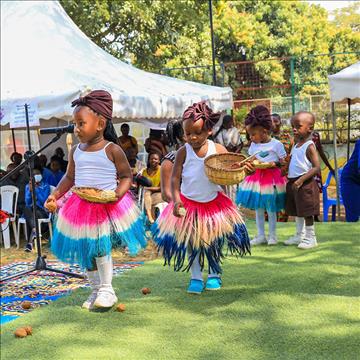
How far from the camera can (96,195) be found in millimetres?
4188

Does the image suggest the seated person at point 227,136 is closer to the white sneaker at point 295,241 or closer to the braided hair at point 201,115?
the white sneaker at point 295,241

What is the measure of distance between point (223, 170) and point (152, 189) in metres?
3.59

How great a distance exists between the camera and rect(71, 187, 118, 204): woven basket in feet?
13.7

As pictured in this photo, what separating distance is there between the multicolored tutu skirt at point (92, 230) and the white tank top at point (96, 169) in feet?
0.49

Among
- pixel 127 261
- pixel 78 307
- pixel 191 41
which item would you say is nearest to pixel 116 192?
pixel 78 307

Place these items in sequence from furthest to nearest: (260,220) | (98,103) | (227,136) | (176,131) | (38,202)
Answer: (227,136), (38,202), (260,220), (176,131), (98,103)

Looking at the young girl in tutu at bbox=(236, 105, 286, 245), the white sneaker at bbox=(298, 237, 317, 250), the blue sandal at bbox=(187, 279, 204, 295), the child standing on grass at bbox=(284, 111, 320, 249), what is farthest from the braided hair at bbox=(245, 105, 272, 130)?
the blue sandal at bbox=(187, 279, 204, 295)

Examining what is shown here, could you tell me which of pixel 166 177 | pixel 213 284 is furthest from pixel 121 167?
pixel 213 284

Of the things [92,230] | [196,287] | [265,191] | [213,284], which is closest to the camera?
[92,230]

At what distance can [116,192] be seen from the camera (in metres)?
4.27

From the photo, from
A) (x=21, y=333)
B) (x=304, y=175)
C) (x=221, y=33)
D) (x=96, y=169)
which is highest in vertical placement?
(x=221, y=33)

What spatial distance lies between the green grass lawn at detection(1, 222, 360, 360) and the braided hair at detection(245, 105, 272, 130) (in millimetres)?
1543

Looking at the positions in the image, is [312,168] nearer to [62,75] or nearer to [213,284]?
[213,284]

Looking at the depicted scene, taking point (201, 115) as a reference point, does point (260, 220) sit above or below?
→ below
